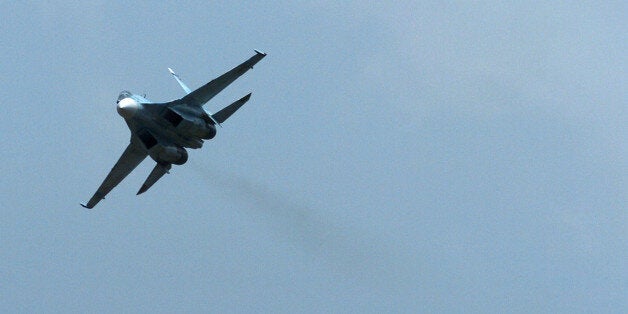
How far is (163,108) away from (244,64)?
23.8 feet

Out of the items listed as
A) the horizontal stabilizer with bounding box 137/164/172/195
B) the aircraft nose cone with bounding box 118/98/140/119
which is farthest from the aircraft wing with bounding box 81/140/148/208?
the aircraft nose cone with bounding box 118/98/140/119

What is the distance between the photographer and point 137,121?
4520 inches

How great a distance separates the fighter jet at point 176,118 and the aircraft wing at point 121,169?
12.0 feet

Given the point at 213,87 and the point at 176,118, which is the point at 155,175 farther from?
the point at 213,87

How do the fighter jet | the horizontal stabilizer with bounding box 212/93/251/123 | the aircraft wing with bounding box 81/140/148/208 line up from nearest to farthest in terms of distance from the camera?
the fighter jet → the horizontal stabilizer with bounding box 212/93/251/123 → the aircraft wing with bounding box 81/140/148/208

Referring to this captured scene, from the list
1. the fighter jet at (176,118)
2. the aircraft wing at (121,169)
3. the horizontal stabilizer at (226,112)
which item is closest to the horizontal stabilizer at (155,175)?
the fighter jet at (176,118)

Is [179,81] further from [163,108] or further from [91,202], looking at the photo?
[91,202]

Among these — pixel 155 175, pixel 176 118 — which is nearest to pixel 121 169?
pixel 155 175

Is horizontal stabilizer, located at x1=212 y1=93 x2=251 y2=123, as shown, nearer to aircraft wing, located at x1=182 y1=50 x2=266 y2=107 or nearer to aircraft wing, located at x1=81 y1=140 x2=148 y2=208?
aircraft wing, located at x1=182 y1=50 x2=266 y2=107

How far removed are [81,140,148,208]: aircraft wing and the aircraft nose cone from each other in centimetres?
839

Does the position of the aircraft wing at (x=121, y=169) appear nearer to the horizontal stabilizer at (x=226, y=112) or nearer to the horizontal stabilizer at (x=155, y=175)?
the horizontal stabilizer at (x=155, y=175)

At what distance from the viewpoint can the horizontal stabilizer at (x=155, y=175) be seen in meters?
119

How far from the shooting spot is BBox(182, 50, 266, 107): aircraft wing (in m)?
114

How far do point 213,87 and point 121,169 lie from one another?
13626mm
